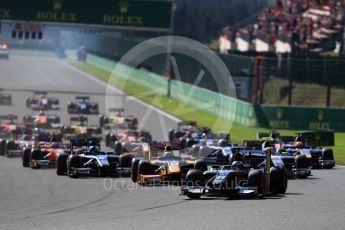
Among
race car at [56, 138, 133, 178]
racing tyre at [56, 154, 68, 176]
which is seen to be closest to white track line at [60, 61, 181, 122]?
racing tyre at [56, 154, 68, 176]

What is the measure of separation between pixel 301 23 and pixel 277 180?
51.8 m

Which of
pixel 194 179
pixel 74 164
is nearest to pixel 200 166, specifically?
pixel 194 179

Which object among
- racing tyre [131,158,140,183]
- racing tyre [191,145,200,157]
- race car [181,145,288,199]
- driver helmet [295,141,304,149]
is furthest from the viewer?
racing tyre [191,145,200,157]

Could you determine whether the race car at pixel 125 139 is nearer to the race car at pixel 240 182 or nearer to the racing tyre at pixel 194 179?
the racing tyre at pixel 194 179

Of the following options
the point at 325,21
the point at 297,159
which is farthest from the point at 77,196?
the point at 325,21

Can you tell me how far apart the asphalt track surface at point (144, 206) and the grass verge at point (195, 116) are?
1116 centimetres

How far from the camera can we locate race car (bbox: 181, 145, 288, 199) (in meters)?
25.2

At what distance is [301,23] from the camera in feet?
251

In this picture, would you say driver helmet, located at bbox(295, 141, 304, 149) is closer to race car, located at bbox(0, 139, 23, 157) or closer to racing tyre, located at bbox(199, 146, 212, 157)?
racing tyre, located at bbox(199, 146, 212, 157)

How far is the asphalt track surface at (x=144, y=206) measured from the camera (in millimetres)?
20969

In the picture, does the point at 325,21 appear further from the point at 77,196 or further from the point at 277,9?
the point at 77,196

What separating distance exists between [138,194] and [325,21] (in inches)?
1940

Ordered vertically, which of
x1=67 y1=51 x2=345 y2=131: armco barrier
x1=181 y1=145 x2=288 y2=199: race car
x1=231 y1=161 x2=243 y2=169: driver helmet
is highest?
x1=67 y1=51 x2=345 y2=131: armco barrier

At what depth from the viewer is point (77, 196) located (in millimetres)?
27359
